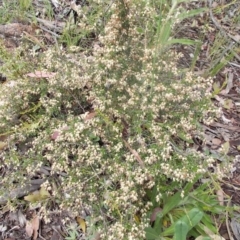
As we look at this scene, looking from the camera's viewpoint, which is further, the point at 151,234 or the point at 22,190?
the point at 22,190

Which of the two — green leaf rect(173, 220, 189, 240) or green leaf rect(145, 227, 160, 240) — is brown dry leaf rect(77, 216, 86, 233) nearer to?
green leaf rect(145, 227, 160, 240)

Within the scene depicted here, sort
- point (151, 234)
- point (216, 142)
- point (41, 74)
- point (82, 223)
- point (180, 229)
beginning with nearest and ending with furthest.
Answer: point (180, 229)
point (151, 234)
point (82, 223)
point (41, 74)
point (216, 142)

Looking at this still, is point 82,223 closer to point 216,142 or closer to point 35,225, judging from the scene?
point 35,225

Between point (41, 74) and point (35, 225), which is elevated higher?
point (41, 74)

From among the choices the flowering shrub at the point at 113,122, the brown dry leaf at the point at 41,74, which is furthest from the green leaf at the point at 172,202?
the brown dry leaf at the point at 41,74

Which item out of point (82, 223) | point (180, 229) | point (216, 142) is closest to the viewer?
point (180, 229)

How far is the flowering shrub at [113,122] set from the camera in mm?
2086

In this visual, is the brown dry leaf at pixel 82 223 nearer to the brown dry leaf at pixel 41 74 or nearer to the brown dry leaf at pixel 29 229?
the brown dry leaf at pixel 29 229

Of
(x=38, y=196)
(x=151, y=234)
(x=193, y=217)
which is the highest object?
(x=193, y=217)

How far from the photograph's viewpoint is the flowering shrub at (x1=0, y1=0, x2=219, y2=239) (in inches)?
82.1

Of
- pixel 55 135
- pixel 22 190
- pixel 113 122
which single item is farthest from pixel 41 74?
pixel 22 190

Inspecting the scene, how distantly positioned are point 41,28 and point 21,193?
1.30 metres

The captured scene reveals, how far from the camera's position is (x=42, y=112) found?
245cm

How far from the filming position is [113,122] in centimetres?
235
